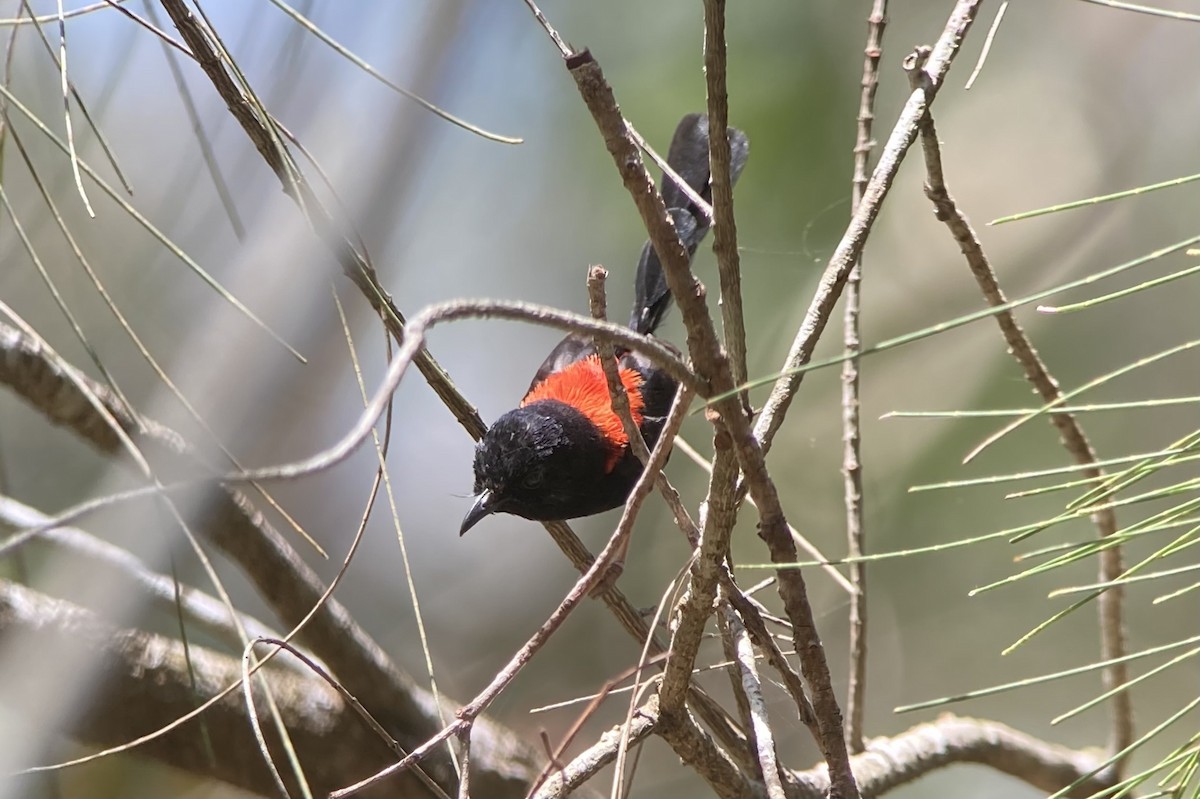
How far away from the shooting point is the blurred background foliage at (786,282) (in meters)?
2.37

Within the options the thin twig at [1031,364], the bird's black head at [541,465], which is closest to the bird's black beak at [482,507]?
the bird's black head at [541,465]

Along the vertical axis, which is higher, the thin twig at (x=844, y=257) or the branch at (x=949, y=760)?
the thin twig at (x=844, y=257)

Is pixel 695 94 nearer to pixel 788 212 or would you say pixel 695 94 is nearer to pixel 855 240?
pixel 788 212

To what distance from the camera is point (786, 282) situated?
2725 mm

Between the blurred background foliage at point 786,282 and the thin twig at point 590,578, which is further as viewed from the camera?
the blurred background foliage at point 786,282

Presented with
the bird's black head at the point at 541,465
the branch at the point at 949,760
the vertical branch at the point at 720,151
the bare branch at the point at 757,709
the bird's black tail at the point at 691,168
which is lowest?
the branch at the point at 949,760

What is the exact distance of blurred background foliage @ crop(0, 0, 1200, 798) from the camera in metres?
2.37

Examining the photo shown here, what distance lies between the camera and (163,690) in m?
1.58

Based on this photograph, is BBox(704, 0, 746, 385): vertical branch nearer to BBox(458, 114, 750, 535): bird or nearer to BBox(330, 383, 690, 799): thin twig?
BBox(330, 383, 690, 799): thin twig

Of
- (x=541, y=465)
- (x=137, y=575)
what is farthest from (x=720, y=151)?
(x=541, y=465)

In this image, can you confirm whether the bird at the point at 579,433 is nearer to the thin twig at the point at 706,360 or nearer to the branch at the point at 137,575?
the branch at the point at 137,575

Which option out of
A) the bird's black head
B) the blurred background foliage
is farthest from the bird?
the blurred background foliage

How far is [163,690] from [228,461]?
76 centimetres

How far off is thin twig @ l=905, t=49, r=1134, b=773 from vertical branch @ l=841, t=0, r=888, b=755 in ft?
0.31
